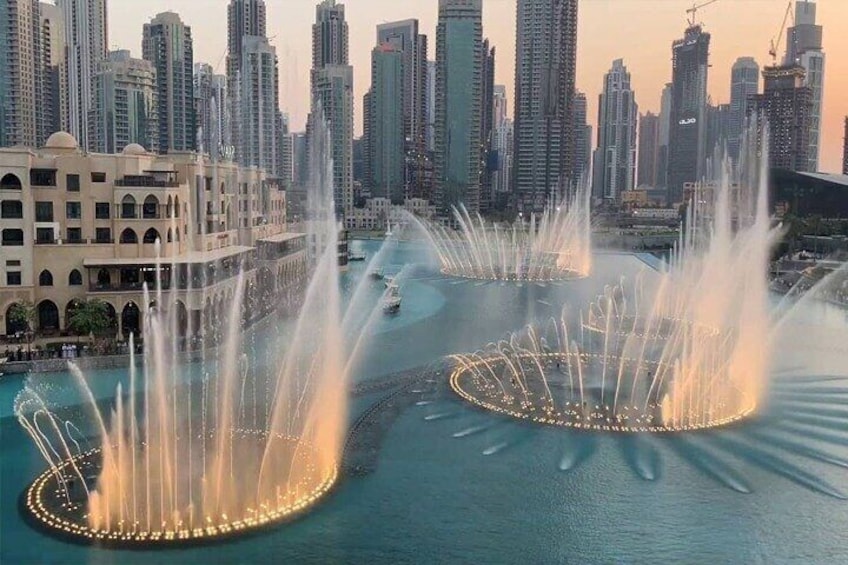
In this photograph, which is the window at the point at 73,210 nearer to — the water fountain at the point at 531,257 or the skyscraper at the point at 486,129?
the water fountain at the point at 531,257

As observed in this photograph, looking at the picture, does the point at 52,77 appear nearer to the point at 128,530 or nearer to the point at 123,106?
the point at 123,106

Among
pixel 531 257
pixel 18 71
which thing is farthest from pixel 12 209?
pixel 18 71

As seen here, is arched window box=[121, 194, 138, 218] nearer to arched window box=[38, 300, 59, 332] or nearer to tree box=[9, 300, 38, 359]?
arched window box=[38, 300, 59, 332]

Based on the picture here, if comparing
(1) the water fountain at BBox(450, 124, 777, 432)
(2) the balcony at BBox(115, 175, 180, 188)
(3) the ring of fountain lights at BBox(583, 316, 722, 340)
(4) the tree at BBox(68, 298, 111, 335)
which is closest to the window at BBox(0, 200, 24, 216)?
(2) the balcony at BBox(115, 175, 180, 188)

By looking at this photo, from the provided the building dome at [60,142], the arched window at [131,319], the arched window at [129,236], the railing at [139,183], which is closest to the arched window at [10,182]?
the building dome at [60,142]

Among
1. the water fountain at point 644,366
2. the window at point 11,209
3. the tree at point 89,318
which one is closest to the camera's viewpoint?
the water fountain at point 644,366

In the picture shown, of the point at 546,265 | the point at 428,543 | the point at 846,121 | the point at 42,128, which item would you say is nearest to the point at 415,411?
the point at 428,543
